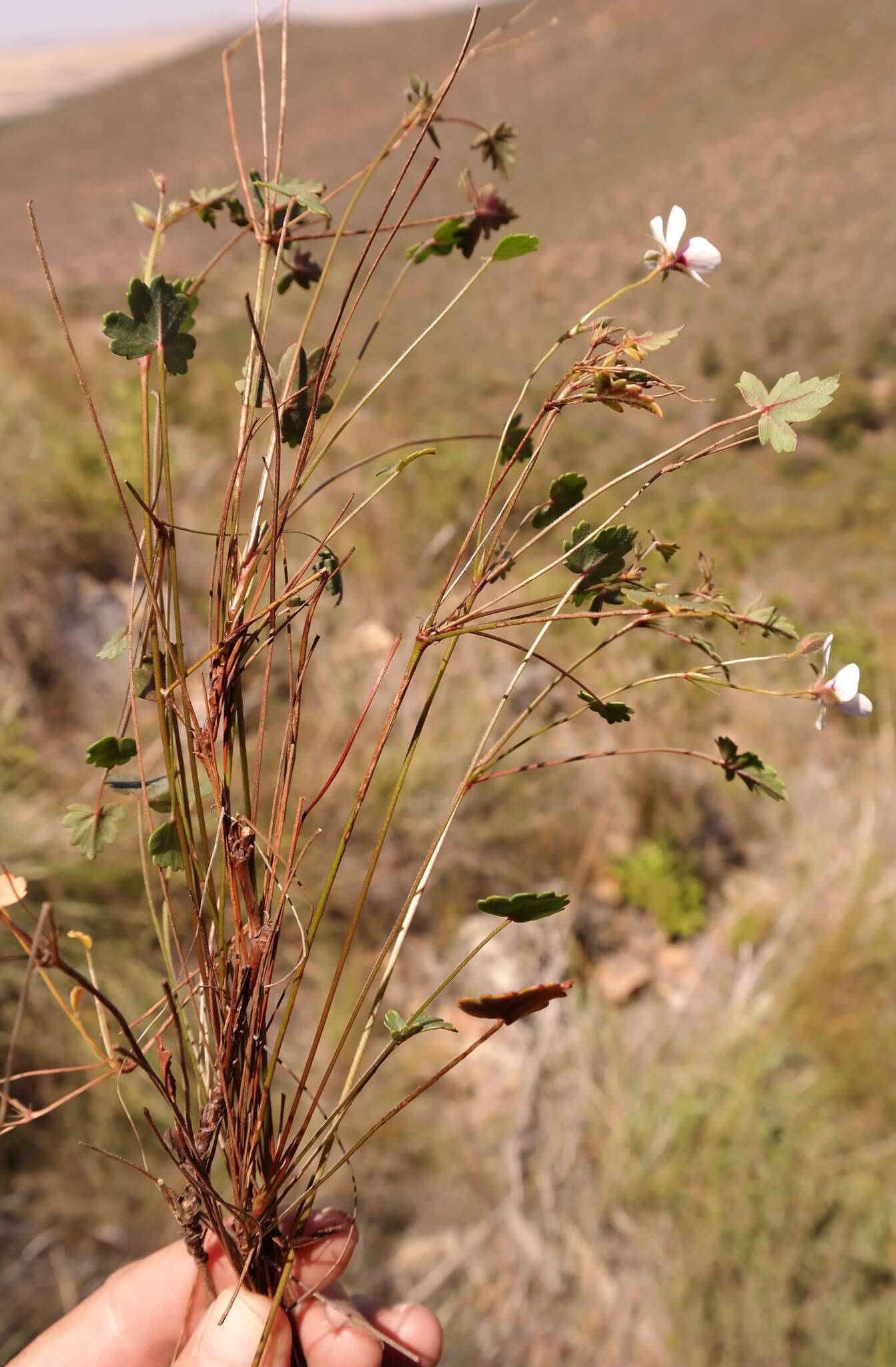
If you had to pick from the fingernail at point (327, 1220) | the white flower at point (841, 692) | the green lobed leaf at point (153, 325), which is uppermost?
the green lobed leaf at point (153, 325)

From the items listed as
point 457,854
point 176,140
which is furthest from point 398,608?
point 176,140

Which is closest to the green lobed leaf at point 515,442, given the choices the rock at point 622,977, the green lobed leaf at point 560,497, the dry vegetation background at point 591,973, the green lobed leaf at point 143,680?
the green lobed leaf at point 560,497

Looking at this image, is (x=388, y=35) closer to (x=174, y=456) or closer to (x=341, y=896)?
(x=174, y=456)

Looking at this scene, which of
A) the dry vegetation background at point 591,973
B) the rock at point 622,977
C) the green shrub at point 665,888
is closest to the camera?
the dry vegetation background at point 591,973

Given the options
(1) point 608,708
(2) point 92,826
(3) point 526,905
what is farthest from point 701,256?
(2) point 92,826

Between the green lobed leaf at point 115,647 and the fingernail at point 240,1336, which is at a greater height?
the green lobed leaf at point 115,647

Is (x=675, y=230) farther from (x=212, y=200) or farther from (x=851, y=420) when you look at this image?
(x=851, y=420)

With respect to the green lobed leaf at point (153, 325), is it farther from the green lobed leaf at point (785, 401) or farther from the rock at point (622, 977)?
the rock at point (622, 977)
